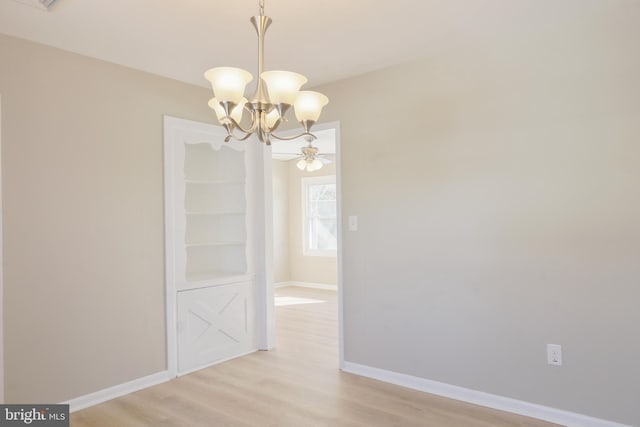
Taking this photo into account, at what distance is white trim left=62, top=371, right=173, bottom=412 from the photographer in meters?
2.88

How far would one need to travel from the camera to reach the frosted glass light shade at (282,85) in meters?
1.79

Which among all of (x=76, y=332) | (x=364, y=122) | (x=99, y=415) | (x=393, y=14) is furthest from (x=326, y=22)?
(x=99, y=415)

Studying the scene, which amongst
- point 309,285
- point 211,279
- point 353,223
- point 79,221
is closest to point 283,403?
point 211,279

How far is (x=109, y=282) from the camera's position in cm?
309

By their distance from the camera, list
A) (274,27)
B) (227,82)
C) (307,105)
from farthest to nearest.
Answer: (274,27)
(307,105)
(227,82)

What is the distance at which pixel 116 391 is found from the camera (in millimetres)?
3098

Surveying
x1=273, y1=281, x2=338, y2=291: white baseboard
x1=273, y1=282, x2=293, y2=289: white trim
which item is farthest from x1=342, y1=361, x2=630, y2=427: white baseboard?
x1=273, y1=282, x2=293, y2=289: white trim

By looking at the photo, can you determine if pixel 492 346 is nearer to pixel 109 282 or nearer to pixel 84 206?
pixel 109 282

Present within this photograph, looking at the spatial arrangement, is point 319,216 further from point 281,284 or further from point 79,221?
point 79,221

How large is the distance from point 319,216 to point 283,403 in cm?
516

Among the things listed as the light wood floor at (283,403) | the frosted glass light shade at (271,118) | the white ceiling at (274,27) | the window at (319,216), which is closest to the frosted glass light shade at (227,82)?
the frosted glass light shade at (271,118)

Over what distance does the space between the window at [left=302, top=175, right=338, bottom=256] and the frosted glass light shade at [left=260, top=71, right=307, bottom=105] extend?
5.79m

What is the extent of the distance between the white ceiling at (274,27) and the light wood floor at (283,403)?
2563mm

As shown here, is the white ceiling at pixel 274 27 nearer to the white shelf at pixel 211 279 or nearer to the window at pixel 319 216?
the white shelf at pixel 211 279
